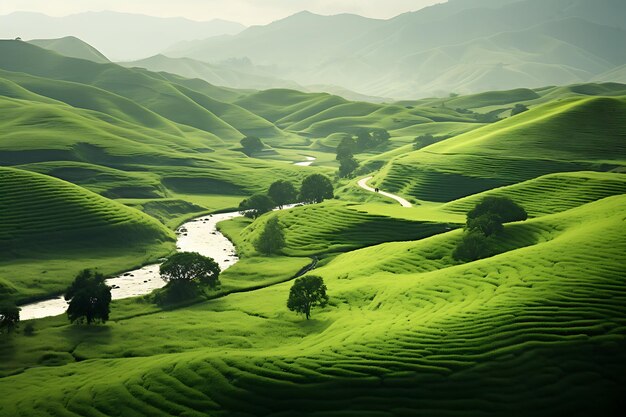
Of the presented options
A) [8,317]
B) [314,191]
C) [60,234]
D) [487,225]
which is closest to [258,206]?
[314,191]

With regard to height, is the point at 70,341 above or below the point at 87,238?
below

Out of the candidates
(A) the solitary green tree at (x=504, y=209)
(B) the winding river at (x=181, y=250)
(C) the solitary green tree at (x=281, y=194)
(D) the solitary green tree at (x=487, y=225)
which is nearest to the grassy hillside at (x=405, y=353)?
(B) the winding river at (x=181, y=250)

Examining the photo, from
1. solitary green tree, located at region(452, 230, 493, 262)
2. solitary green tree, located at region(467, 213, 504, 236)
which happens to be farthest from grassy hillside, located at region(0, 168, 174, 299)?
solitary green tree, located at region(467, 213, 504, 236)

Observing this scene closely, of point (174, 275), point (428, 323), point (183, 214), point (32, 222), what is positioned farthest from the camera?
point (183, 214)

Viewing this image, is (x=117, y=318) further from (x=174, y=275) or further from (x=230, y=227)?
(x=230, y=227)

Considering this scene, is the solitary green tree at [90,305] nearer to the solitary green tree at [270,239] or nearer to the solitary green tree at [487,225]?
the solitary green tree at [270,239]

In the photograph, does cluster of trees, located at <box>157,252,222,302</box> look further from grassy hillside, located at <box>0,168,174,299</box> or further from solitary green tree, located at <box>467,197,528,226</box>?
solitary green tree, located at <box>467,197,528,226</box>

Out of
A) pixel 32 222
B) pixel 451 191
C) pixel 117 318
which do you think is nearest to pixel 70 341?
pixel 117 318
